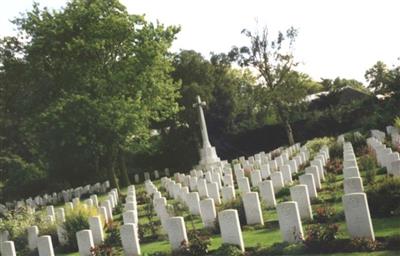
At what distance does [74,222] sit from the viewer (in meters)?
14.7

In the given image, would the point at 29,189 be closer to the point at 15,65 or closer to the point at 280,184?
the point at 15,65

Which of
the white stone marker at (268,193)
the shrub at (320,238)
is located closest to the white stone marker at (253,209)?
the white stone marker at (268,193)

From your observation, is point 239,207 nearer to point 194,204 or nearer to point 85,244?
point 194,204

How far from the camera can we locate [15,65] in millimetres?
30625

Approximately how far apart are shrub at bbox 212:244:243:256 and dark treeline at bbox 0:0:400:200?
17.4 meters

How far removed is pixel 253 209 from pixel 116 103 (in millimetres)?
15780

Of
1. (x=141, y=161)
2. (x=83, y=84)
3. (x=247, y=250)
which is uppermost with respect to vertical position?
(x=83, y=84)

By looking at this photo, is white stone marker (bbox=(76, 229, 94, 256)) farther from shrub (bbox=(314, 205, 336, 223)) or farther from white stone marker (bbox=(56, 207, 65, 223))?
shrub (bbox=(314, 205, 336, 223))

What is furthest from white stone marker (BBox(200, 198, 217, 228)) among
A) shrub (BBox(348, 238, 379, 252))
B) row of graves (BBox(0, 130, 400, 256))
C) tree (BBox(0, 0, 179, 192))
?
tree (BBox(0, 0, 179, 192))

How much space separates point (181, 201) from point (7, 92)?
21.8m

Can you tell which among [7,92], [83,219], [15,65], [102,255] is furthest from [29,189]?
[102,255]

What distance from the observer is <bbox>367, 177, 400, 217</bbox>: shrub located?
10.7 metres

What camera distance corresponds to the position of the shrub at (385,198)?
10703 millimetres

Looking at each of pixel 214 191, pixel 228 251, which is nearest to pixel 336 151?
pixel 214 191
